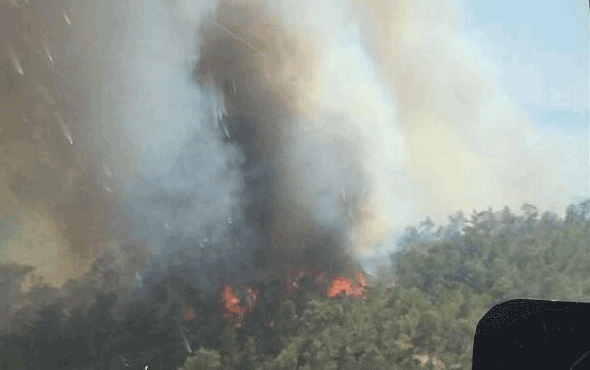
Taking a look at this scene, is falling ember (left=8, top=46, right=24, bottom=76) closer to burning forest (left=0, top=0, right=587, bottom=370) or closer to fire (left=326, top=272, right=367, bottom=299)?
burning forest (left=0, top=0, right=587, bottom=370)

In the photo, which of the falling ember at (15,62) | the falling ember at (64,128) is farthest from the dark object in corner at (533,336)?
the falling ember at (15,62)

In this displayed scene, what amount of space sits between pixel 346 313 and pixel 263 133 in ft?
2.64

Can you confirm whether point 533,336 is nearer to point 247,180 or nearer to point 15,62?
point 247,180

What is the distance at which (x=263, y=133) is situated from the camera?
3098 millimetres

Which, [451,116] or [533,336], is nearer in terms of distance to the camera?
[533,336]

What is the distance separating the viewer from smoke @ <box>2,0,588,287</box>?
117 inches

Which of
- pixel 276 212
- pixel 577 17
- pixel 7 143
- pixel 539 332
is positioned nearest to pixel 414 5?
pixel 577 17

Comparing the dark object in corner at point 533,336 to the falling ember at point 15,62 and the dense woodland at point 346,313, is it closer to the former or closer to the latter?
the dense woodland at point 346,313

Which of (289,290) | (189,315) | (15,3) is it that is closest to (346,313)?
(289,290)

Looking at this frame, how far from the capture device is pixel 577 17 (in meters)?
3.32

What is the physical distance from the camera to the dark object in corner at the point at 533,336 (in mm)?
922

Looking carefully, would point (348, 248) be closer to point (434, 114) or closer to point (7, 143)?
point (434, 114)

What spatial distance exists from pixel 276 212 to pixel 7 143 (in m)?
1.06

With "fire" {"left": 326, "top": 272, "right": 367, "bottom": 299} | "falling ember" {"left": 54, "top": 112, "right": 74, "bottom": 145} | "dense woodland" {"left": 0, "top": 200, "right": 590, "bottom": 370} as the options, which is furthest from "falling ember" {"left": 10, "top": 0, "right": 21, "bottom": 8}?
"fire" {"left": 326, "top": 272, "right": 367, "bottom": 299}
